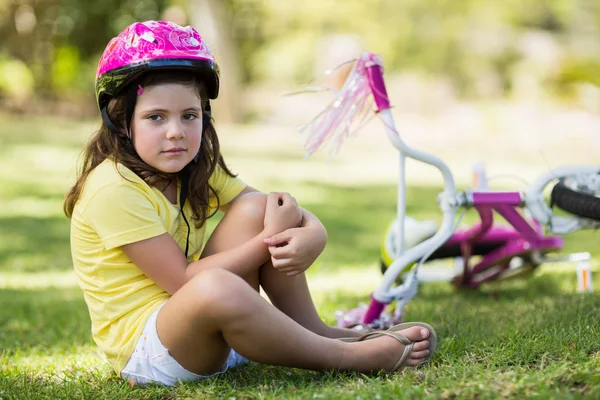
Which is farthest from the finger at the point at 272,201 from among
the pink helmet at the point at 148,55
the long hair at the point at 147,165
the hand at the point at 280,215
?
the pink helmet at the point at 148,55

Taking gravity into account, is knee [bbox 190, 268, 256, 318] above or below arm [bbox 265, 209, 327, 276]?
below

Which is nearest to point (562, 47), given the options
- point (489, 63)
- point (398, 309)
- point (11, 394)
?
point (489, 63)

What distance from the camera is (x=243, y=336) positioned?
232cm

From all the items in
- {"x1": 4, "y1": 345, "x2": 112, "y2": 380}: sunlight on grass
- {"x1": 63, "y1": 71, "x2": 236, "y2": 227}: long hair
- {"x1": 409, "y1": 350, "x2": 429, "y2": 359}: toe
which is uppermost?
{"x1": 63, "y1": 71, "x2": 236, "y2": 227}: long hair

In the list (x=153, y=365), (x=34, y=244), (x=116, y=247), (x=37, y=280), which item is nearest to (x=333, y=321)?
(x=153, y=365)

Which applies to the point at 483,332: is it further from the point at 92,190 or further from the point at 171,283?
the point at 92,190

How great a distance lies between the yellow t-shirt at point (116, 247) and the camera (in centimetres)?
247

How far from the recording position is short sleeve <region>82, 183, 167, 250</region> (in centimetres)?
246

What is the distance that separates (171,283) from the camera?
250 centimetres

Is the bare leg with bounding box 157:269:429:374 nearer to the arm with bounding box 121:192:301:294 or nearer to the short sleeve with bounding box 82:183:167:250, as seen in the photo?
the arm with bounding box 121:192:301:294

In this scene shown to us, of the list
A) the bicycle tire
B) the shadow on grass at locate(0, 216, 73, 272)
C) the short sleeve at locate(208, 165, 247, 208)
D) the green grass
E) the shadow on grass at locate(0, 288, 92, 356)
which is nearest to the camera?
the green grass

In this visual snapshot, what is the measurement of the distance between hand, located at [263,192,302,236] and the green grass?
502 mm

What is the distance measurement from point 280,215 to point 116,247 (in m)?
0.55

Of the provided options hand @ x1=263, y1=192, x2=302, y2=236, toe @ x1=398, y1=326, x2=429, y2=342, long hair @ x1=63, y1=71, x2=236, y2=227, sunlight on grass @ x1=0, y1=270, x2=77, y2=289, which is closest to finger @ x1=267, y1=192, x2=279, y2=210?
hand @ x1=263, y1=192, x2=302, y2=236
